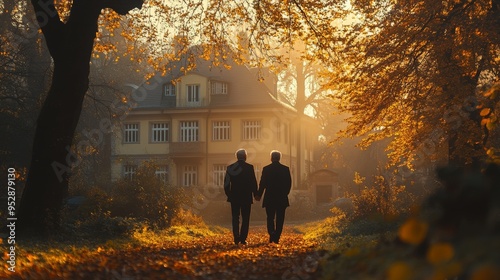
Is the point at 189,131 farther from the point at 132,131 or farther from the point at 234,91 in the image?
the point at 132,131

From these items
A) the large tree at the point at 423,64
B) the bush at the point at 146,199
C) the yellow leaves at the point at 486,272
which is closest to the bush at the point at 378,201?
the large tree at the point at 423,64

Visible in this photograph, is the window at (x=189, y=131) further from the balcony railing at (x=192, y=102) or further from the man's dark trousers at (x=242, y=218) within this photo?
the man's dark trousers at (x=242, y=218)

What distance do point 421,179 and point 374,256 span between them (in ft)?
134

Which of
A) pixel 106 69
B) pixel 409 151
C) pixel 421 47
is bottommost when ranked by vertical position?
pixel 409 151

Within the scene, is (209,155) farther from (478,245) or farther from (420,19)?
(478,245)

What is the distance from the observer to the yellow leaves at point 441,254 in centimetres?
288

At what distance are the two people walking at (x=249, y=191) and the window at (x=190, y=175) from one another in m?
40.4

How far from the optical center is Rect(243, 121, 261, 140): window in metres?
54.9

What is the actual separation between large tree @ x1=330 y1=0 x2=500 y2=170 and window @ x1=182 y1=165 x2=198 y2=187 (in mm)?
35354

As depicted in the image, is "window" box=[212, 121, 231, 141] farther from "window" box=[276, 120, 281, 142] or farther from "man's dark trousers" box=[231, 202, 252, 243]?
"man's dark trousers" box=[231, 202, 252, 243]

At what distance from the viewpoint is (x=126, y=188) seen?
22.8 m

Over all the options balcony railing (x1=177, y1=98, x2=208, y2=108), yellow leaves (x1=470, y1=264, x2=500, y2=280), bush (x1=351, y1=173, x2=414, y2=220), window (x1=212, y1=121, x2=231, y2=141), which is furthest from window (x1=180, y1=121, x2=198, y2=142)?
yellow leaves (x1=470, y1=264, x2=500, y2=280)

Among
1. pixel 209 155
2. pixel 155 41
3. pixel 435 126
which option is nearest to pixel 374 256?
pixel 435 126

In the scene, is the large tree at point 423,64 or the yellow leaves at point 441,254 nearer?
the yellow leaves at point 441,254
